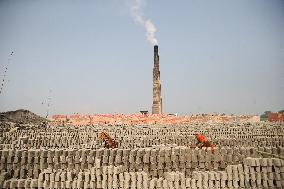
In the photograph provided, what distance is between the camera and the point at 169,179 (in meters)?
7.24

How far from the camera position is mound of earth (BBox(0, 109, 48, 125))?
26312 mm

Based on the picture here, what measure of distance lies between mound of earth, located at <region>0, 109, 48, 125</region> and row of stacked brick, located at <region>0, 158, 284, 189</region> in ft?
66.6

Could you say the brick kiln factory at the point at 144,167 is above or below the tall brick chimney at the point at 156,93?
below

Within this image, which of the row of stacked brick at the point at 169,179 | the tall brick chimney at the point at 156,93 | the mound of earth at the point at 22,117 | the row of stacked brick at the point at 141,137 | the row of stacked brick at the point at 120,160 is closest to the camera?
the row of stacked brick at the point at 169,179

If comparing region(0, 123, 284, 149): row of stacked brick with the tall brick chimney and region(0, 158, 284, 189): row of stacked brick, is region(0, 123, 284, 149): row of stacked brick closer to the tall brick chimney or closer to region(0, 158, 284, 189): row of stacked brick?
region(0, 158, 284, 189): row of stacked brick

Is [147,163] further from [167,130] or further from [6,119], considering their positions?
[6,119]

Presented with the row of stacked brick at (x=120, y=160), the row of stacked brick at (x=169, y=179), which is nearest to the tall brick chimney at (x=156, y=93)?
the row of stacked brick at (x=120, y=160)

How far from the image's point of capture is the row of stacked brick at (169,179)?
23.6 ft

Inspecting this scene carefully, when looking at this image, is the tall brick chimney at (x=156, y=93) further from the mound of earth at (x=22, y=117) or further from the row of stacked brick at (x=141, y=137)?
the mound of earth at (x=22, y=117)

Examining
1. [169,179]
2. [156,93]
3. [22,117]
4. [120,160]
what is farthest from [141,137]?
[22,117]

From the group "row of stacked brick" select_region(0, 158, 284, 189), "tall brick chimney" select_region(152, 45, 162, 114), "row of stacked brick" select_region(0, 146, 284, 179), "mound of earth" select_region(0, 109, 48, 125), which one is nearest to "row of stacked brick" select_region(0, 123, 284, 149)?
"row of stacked brick" select_region(0, 146, 284, 179)

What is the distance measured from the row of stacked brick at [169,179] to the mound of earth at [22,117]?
66.6 ft

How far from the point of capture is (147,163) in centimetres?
830

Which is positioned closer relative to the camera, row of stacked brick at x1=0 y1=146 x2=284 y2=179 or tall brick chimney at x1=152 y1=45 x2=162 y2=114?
row of stacked brick at x1=0 y1=146 x2=284 y2=179
